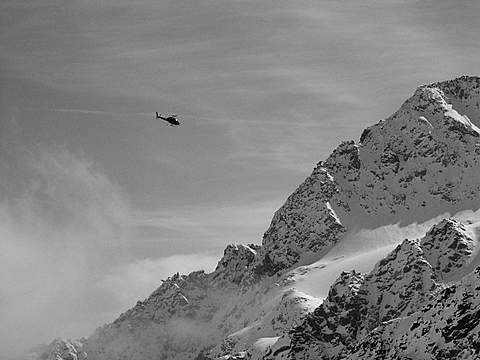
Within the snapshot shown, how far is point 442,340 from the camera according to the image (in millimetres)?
161500

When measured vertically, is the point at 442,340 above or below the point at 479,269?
below

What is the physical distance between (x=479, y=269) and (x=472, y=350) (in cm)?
1672

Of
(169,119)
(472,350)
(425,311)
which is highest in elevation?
(169,119)

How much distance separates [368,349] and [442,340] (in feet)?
72.6

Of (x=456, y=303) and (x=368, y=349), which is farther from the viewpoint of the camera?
(x=368, y=349)

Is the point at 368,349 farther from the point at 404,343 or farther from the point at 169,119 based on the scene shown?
the point at 169,119

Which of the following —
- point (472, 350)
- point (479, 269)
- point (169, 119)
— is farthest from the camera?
point (169, 119)

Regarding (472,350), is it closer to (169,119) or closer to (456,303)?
(456,303)

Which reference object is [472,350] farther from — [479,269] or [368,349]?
[368,349]

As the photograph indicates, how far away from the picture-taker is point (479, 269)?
544ft

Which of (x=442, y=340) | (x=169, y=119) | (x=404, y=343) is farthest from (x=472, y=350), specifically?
(x=169, y=119)

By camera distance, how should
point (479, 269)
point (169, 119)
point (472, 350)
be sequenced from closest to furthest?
point (472, 350) < point (479, 269) < point (169, 119)

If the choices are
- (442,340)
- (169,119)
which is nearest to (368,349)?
(442,340)

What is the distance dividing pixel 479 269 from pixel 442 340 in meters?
14.2
